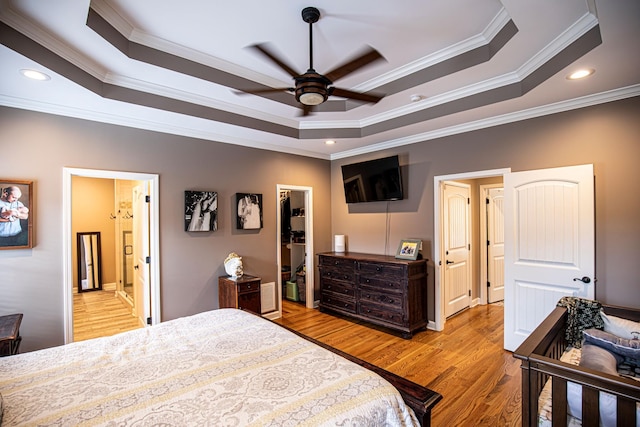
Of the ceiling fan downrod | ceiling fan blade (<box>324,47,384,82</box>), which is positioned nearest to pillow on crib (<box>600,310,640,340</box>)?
ceiling fan blade (<box>324,47,384,82</box>)

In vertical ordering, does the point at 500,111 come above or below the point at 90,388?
above

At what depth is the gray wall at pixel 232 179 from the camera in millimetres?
2768

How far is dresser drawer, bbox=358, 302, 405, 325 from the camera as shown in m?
3.93

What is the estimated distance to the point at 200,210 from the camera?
12.8ft

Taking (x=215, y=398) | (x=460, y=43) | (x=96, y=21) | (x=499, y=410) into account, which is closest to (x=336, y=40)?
(x=460, y=43)

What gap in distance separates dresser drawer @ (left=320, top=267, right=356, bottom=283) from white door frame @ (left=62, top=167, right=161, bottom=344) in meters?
2.38

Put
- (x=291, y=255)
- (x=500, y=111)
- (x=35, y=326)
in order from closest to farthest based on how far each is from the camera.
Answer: (x=35, y=326) < (x=500, y=111) < (x=291, y=255)

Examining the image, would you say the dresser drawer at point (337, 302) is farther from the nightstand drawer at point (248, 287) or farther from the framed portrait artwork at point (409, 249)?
the nightstand drawer at point (248, 287)

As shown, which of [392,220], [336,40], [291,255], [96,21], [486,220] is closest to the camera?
[96,21]

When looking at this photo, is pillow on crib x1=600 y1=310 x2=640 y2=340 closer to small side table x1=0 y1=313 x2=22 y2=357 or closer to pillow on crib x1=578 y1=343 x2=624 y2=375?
pillow on crib x1=578 y1=343 x2=624 y2=375

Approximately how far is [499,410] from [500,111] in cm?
287

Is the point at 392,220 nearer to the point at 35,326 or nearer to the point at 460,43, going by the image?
the point at 460,43

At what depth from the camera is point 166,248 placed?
3670 mm

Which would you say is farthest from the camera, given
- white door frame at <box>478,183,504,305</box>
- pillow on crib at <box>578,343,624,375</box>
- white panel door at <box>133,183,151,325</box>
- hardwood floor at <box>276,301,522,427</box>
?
white door frame at <box>478,183,504,305</box>
